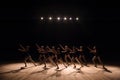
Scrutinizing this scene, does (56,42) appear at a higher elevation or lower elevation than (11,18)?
lower

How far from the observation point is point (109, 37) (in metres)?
19.0

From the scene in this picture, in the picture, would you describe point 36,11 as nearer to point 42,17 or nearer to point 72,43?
point 42,17

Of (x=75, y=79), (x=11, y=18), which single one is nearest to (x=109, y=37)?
(x=11, y=18)

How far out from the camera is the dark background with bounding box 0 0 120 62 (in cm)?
1775

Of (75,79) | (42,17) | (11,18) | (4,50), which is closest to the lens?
(75,79)

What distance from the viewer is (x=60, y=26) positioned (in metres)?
18.7

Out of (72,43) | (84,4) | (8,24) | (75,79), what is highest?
(84,4)

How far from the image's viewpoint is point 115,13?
17.8 meters

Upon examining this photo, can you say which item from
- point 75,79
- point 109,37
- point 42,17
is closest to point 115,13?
point 109,37

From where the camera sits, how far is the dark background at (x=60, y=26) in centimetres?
1775

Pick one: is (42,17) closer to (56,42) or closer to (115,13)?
(56,42)

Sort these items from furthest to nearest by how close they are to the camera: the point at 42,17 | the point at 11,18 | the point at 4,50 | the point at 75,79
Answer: the point at 4,50 → the point at 11,18 → the point at 42,17 → the point at 75,79

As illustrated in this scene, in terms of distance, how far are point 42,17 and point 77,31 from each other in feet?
10.7

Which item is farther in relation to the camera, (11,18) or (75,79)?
(11,18)
